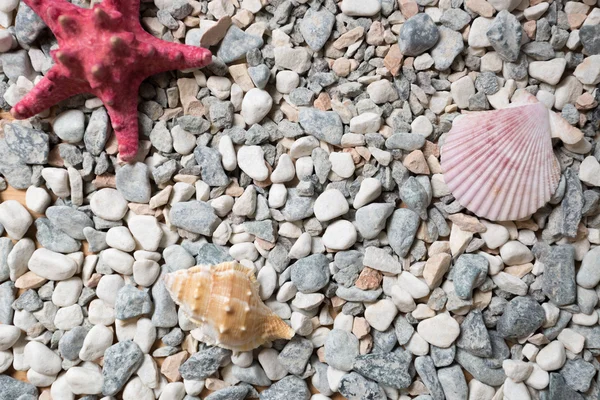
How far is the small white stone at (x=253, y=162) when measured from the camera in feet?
2.84

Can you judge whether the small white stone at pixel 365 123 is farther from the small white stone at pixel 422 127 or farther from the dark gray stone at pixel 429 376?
the dark gray stone at pixel 429 376

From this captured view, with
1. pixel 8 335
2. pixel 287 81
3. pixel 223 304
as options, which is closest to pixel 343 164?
pixel 287 81

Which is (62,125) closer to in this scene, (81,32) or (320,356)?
(81,32)

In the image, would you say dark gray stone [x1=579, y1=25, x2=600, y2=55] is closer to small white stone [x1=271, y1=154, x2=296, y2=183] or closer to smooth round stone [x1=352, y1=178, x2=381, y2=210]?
smooth round stone [x1=352, y1=178, x2=381, y2=210]

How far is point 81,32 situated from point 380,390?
0.71 m

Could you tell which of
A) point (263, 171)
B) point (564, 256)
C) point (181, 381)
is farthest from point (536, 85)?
point (181, 381)

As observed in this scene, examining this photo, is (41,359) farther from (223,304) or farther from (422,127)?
(422,127)

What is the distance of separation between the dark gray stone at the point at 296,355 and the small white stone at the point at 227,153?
0.96ft

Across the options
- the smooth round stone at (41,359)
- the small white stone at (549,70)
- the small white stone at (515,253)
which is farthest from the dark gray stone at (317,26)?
the smooth round stone at (41,359)

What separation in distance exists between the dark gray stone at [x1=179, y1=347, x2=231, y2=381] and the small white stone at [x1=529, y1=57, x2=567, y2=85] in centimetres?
67

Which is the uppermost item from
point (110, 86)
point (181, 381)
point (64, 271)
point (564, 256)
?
point (110, 86)

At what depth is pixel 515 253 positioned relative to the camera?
2.81 ft

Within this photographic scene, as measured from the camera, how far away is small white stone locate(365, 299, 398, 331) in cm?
86

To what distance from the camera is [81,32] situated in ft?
2.65
